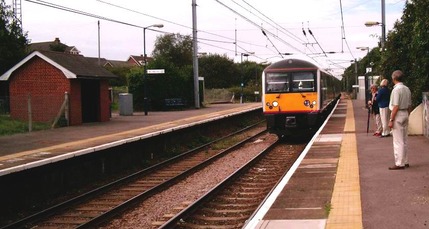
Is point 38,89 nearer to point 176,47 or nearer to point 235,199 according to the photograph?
point 235,199

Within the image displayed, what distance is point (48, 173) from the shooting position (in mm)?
11828

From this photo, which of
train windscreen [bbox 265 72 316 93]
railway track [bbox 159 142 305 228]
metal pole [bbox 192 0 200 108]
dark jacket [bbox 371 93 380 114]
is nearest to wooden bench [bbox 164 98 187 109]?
metal pole [bbox 192 0 200 108]

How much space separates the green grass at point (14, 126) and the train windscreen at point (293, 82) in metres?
9.90

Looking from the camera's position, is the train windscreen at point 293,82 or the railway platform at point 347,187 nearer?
the railway platform at point 347,187

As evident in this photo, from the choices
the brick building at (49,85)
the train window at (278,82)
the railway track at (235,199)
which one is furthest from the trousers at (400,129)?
the brick building at (49,85)

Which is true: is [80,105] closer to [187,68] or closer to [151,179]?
[151,179]

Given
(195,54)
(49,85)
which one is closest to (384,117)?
(49,85)

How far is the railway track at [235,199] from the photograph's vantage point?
873 centimetres

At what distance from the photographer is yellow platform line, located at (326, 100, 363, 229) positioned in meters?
6.11

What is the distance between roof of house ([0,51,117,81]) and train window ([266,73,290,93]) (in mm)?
9447

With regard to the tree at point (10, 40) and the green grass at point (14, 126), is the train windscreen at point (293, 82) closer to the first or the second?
the green grass at point (14, 126)

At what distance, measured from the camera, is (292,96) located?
63.5ft

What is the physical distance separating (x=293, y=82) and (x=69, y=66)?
11156 mm

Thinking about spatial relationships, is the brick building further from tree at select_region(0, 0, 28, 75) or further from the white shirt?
the white shirt
